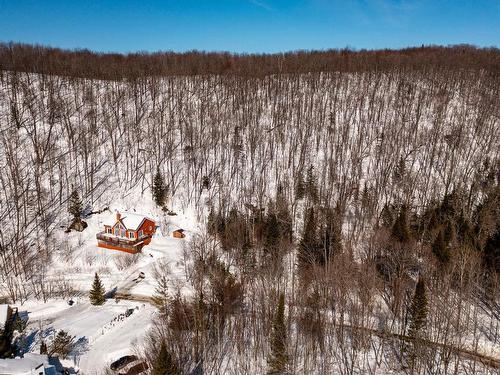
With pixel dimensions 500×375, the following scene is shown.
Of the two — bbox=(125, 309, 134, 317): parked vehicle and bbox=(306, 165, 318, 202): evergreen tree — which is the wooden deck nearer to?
bbox=(125, 309, 134, 317): parked vehicle

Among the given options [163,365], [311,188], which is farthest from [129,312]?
[311,188]

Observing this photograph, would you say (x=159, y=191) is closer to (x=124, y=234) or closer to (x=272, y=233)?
(x=124, y=234)

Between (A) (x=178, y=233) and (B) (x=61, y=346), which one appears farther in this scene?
(A) (x=178, y=233)

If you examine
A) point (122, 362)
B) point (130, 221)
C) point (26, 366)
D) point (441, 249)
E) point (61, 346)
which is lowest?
point (122, 362)

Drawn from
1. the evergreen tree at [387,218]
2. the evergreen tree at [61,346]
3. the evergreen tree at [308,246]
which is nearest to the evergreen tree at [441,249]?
the evergreen tree at [387,218]

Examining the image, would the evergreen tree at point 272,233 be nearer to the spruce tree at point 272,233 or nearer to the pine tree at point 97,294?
the spruce tree at point 272,233

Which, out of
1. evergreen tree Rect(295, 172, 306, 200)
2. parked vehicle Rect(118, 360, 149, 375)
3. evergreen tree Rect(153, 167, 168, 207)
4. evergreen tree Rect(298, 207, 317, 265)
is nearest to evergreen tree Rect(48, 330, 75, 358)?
parked vehicle Rect(118, 360, 149, 375)

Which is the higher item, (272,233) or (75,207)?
(75,207)
